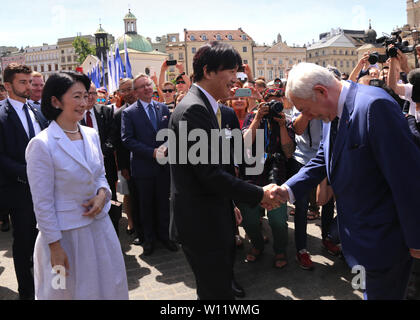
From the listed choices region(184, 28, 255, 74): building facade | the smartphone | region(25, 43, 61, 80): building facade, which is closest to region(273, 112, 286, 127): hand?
the smartphone

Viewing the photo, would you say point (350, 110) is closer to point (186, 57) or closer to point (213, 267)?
point (213, 267)

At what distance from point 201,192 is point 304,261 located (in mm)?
2659

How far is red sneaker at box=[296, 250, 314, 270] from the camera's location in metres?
4.50

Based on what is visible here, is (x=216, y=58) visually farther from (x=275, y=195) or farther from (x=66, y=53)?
(x=66, y=53)

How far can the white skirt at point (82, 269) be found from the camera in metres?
2.57

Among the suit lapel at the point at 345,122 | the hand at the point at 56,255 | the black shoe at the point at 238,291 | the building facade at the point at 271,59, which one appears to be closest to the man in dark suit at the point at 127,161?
the black shoe at the point at 238,291

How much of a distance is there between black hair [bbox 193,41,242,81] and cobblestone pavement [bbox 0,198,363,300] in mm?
2544

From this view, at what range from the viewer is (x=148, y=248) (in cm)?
534

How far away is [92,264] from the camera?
8.62ft

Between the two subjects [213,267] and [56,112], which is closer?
[213,267]
